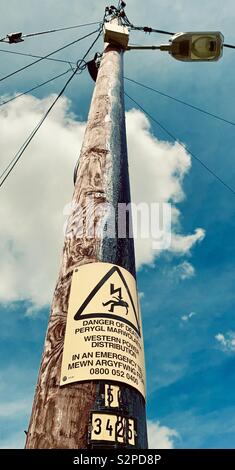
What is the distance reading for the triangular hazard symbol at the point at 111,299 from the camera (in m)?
2.38

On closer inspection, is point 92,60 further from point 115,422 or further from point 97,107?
point 115,422

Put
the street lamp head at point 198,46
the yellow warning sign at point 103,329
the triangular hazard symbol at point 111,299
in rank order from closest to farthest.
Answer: the yellow warning sign at point 103,329, the triangular hazard symbol at point 111,299, the street lamp head at point 198,46

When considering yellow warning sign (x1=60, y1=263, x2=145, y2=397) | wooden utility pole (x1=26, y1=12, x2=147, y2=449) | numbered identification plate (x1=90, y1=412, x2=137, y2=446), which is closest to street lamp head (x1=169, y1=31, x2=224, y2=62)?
wooden utility pole (x1=26, y1=12, x2=147, y2=449)

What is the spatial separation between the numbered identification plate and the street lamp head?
15.3 feet

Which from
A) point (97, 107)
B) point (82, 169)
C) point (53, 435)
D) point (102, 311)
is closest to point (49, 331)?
point (102, 311)

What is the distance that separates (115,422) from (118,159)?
6.32 feet

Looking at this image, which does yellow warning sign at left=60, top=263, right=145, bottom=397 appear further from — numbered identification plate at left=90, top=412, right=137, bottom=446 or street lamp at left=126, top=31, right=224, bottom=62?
street lamp at left=126, top=31, right=224, bottom=62

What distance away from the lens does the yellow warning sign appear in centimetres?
217

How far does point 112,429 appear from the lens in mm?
1978

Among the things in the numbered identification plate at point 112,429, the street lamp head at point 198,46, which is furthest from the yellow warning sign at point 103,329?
the street lamp head at point 198,46

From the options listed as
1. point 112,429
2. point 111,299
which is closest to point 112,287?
point 111,299

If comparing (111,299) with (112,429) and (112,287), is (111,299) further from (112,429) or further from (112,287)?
(112,429)

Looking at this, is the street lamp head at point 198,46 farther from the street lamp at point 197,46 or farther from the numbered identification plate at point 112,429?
the numbered identification plate at point 112,429

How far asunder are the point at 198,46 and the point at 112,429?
4.79m
